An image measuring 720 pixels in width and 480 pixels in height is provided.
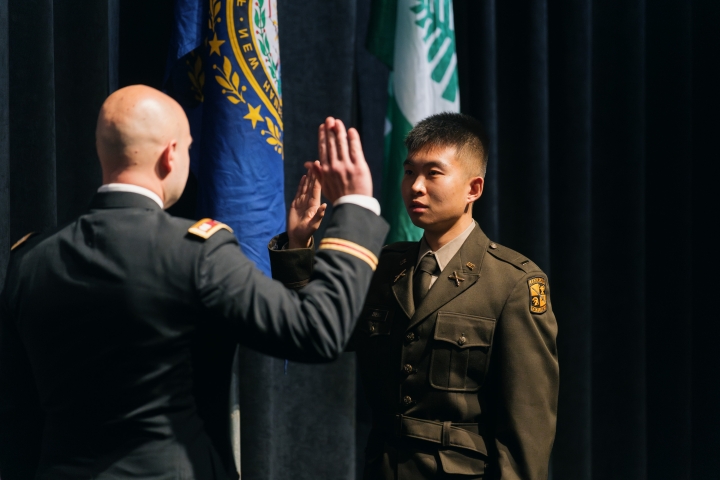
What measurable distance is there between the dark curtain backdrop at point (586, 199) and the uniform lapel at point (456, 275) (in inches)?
35.3

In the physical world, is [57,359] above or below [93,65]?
below

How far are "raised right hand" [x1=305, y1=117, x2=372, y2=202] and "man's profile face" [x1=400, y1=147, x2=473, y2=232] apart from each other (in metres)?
0.29

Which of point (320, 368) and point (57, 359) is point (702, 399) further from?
point (57, 359)

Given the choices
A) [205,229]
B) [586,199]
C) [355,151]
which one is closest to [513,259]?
[355,151]

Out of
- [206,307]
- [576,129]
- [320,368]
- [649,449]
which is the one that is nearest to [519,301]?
[206,307]

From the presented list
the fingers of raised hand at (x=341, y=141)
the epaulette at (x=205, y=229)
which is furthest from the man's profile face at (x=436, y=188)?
the epaulette at (x=205, y=229)

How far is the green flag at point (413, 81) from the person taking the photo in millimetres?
2014

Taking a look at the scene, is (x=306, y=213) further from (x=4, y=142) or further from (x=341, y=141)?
(x=4, y=142)

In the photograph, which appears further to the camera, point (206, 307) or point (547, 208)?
point (547, 208)

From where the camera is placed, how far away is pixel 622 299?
8.09ft

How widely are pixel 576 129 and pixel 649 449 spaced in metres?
1.25

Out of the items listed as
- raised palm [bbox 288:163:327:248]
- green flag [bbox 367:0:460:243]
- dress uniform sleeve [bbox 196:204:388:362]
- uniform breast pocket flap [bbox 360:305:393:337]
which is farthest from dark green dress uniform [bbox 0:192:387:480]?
green flag [bbox 367:0:460:243]

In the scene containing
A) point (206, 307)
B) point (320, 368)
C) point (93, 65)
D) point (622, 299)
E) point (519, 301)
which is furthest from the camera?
point (622, 299)

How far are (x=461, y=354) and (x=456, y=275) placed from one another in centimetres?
16
